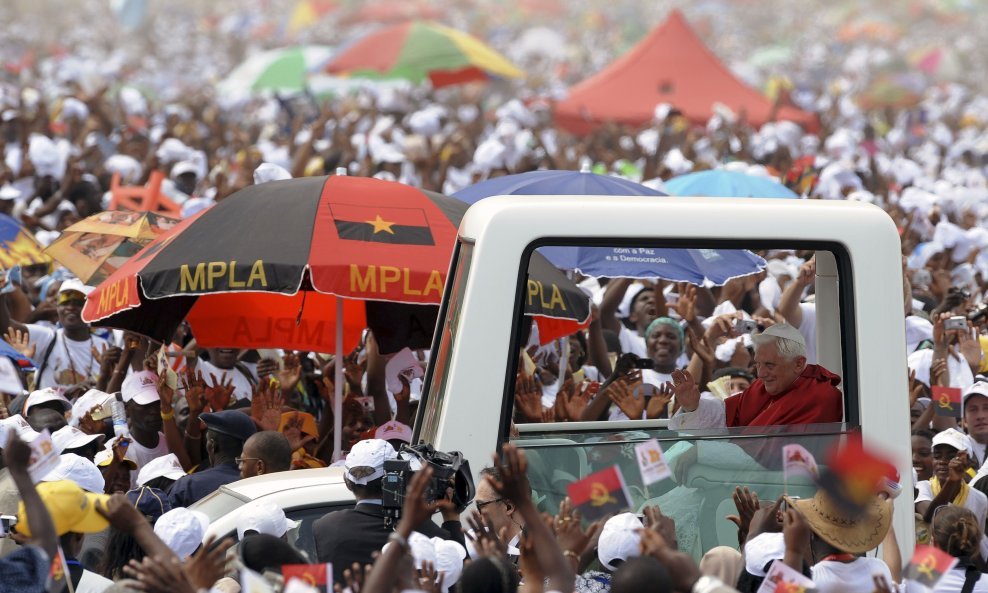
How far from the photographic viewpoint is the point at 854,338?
393 cm

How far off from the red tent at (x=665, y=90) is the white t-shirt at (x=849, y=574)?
57.2ft

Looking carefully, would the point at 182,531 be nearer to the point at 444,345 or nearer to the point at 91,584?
the point at 91,584

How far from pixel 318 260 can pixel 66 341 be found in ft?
10.7

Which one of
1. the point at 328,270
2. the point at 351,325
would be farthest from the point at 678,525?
the point at 351,325

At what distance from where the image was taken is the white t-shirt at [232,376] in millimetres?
7785

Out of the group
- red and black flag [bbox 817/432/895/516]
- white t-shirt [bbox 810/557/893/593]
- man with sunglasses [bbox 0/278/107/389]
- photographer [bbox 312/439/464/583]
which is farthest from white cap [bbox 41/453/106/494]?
man with sunglasses [bbox 0/278/107/389]

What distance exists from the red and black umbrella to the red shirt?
2.95ft

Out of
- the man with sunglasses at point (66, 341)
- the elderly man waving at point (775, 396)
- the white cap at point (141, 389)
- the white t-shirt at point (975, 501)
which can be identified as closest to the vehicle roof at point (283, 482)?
the elderly man waving at point (775, 396)

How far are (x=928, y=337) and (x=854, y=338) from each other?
15.1 ft

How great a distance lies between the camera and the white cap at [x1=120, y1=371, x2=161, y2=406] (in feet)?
21.9

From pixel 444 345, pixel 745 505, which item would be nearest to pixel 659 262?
pixel 444 345

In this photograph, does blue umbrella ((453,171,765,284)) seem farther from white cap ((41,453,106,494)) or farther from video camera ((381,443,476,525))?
white cap ((41,453,106,494))

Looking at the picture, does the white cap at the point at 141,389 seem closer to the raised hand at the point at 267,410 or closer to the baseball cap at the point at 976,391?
the raised hand at the point at 267,410

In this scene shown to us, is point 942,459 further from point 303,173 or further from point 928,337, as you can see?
point 303,173
